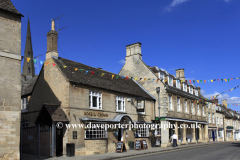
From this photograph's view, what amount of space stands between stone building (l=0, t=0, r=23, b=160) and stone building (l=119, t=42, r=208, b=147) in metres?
14.0

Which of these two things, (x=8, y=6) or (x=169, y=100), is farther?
(x=169, y=100)

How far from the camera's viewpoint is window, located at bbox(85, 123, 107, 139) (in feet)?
62.5

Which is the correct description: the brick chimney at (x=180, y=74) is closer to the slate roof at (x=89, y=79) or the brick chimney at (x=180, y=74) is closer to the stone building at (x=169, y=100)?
the stone building at (x=169, y=100)

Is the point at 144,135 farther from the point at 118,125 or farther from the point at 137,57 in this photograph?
the point at 137,57

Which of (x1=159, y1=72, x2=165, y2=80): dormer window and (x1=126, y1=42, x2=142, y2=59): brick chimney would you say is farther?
(x1=126, y1=42, x2=142, y2=59): brick chimney

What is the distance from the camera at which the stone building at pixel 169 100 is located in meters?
27.4

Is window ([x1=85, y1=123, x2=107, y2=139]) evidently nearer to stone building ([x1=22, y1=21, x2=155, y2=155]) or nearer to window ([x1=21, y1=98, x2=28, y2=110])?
stone building ([x1=22, y1=21, x2=155, y2=155])

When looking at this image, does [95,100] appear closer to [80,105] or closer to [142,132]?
[80,105]

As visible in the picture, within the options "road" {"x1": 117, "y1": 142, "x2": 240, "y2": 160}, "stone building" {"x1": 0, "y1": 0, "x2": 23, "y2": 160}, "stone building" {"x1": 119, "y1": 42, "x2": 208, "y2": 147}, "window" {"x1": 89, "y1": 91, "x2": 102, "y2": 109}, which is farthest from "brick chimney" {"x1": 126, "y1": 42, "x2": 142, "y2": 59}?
"stone building" {"x1": 0, "y1": 0, "x2": 23, "y2": 160}

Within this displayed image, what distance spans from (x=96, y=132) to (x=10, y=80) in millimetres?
8357

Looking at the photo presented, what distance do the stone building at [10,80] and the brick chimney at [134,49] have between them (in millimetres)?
18062

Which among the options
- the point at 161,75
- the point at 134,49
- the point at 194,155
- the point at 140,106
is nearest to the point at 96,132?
the point at 140,106

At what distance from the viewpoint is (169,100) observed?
28.5m

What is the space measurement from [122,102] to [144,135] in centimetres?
469
